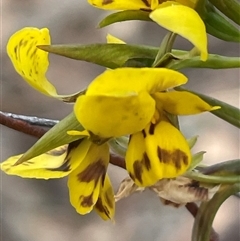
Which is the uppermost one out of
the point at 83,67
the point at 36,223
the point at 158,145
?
the point at 158,145

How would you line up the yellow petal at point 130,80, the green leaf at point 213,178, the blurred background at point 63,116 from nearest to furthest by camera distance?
the yellow petal at point 130,80, the green leaf at point 213,178, the blurred background at point 63,116

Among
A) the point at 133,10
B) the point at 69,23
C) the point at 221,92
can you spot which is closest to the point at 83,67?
the point at 69,23

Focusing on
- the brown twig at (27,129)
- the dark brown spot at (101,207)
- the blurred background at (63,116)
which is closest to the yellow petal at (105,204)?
the dark brown spot at (101,207)

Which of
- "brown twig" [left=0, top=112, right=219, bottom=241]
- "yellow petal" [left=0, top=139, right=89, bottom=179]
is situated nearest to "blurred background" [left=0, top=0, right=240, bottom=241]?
"brown twig" [left=0, top=112, right=219, bottom=241]

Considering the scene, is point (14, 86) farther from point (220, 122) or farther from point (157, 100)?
point (157, 100)

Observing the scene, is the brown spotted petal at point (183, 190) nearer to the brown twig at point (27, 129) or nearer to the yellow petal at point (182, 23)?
the brown twig at point (27, 129)

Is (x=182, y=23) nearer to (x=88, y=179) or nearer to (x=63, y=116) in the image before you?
(x=88, y=179)

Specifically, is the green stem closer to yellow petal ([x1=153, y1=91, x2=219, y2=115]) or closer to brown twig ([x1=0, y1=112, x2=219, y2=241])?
yellow petal ([x1=153, y1=91, x2=219, y2=115])
